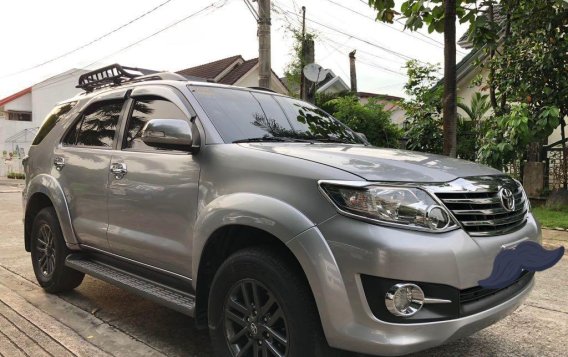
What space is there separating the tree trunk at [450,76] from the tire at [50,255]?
477 cm

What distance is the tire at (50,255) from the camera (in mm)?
4617

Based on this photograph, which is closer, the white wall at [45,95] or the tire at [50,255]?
the tire at [50,255]

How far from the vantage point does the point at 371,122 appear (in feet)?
40.0

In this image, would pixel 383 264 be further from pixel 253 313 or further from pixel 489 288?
pixel 253 313

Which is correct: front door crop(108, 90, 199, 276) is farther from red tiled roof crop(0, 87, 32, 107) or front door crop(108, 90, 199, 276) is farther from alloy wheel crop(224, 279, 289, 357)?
red tiled roof crop(0, 87, 32, 107)

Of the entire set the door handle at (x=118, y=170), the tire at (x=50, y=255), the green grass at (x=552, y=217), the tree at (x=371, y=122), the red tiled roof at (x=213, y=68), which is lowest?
the green grass at (x=552, y=217)

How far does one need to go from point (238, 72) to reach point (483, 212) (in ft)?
77.2

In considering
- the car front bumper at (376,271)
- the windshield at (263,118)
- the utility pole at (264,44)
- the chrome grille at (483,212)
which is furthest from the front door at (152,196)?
the utility pole at (264,44)

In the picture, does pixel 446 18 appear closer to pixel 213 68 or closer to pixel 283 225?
pixel 283 225

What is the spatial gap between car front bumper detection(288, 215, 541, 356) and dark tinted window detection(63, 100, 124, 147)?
7.67ft

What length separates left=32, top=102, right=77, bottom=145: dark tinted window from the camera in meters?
5.00

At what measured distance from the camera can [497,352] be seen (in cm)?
339

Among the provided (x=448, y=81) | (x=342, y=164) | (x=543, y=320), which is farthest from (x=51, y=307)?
(x=448, y=81)

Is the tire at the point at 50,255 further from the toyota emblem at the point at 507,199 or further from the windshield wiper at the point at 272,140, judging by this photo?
the toyota emblem at the point at 507,199
